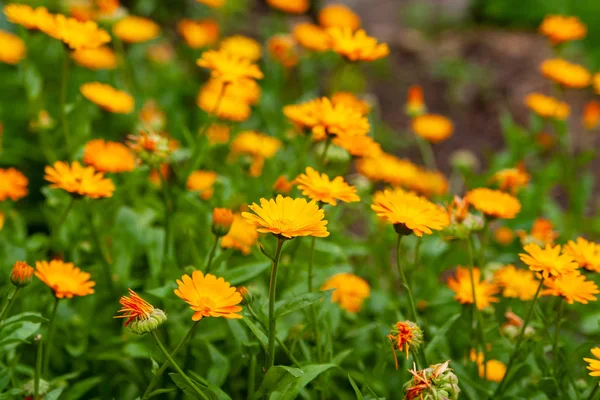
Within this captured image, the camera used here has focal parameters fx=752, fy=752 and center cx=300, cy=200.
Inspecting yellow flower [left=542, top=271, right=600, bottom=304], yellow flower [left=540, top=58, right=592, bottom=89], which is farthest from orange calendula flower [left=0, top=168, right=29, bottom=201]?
yellow flower [left=540, top=58, right=592, bottom=89]

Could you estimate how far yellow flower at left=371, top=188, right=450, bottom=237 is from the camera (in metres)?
1.39

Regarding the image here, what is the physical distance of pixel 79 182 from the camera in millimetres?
1597

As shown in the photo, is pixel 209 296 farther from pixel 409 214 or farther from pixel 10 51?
pixel 10 51

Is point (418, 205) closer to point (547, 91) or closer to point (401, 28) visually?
point (547, 91)

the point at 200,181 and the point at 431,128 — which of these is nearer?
the point at 200,181

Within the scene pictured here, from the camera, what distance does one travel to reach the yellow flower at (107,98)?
2.26 metres

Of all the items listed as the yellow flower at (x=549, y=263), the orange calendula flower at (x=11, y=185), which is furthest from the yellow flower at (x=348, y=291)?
the orange calendula flower at (x=11, y=185)

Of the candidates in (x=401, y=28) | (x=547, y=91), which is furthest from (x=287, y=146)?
(x=401, y=28)

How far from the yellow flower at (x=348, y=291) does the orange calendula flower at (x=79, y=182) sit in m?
0.68

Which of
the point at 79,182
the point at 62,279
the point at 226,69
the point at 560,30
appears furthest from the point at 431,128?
the point at 62,279

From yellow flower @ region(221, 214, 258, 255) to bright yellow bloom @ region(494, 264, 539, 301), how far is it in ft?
1.93

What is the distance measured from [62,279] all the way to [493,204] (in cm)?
95

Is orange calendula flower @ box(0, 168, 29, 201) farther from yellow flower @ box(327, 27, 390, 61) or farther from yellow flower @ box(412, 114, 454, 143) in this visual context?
yellow flower @ box(412, 114, 454, 143)

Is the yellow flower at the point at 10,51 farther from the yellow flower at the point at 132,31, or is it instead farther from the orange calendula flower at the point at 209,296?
the orange calendula flower at the point at 209,296
